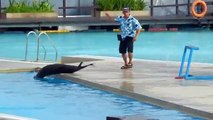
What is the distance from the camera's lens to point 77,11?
130 feet

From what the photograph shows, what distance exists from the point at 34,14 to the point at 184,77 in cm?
2352

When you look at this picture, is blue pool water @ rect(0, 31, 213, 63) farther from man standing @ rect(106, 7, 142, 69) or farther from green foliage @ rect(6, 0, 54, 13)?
man standing @ rect(106, 7, 142, 69)

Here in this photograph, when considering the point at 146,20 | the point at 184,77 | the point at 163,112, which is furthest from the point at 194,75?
the point at 146,20

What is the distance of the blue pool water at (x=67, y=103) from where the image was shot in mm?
9391

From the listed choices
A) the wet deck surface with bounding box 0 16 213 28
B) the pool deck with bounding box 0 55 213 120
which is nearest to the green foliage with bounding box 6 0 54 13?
the wet deck surface with bounding box 0 16 213 28

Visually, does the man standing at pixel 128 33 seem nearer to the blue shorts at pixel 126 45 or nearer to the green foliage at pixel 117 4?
the blue shorts at pixel 126 45

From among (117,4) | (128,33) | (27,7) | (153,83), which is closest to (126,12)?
(128,33)

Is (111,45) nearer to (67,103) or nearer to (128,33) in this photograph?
(128,33)

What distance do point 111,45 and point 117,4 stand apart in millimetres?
10238

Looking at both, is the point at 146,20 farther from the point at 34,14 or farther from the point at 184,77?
the point at 184,77

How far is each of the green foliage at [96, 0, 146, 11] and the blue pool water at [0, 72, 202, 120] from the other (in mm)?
24360

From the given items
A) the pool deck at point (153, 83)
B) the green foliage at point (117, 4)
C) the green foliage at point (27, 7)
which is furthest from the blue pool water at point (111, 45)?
the pool deck at point (153, 83)

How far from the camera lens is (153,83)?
12.0 meters

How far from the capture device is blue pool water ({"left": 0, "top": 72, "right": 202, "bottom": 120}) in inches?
370
